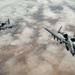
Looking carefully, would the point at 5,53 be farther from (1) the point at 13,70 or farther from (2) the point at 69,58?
(2) the point at 69,58

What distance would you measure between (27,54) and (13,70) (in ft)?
26.4

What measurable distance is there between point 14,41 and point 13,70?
1490cm

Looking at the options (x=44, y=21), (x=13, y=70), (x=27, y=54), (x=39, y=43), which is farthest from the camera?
(x=44, y=21)

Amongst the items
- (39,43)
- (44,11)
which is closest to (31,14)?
(44,11)

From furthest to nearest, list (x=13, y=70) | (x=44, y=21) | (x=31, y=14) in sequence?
1. (x=31, y=14)
2. (x=44, y=21)
3. (x=13, y=70)

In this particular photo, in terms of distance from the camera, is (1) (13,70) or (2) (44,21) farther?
(2) (44,21)

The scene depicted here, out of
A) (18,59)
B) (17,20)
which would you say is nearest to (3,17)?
(17,20)

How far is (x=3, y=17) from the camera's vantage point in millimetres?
71062

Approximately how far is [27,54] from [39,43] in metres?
7.16

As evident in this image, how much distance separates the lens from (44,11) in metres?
79.1

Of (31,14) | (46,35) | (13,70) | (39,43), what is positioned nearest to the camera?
(13,70)

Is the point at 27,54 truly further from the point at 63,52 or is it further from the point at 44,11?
the point at 44,11

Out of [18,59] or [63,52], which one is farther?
[63,52]

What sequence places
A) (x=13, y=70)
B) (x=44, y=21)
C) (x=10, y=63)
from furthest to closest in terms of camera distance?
(x=44, y=21) < (x=10, y=63) < (x=13, y=70)
